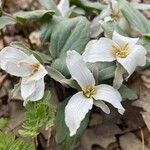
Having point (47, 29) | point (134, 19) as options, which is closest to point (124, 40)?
point (134, 19)

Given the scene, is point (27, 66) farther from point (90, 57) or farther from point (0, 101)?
point (0, 101)

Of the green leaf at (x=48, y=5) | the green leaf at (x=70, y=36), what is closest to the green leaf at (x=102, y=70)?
the green leaf at (x=70, y=36)

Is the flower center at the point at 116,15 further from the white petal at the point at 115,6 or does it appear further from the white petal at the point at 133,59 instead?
the white petal at the point at 133,59

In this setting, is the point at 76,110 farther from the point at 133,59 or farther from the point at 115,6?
the point at 115,6

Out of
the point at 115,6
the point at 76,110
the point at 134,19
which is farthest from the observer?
the point at 115,6

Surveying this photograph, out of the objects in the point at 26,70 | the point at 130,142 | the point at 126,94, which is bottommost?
the point at 130,142

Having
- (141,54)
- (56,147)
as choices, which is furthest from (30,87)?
(141,54)

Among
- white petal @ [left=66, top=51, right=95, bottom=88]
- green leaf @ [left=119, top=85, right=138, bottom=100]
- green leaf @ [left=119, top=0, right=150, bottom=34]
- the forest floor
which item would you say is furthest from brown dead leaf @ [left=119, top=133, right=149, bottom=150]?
A: green leaf @ [left=119, top=0, right=150, bottom=34]
